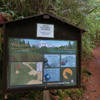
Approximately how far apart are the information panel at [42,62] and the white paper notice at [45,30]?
118 mm

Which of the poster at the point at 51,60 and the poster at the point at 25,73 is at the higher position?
the poster at the point at 51,60

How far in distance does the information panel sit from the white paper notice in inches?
4.6

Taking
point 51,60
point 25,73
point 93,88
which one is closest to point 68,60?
point 51,60

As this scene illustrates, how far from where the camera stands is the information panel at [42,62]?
2.37 metres

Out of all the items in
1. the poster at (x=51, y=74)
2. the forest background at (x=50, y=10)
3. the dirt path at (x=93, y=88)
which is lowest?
the dirt path at (x=93, y=88)

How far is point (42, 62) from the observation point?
8.14 feet

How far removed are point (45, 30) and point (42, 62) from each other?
0.61 metres

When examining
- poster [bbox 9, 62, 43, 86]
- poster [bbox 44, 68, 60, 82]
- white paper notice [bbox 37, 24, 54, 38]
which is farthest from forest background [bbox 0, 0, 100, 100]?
white paper notice [bbox 37, 24, 54, 38]

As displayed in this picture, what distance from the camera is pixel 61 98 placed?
3.82 m

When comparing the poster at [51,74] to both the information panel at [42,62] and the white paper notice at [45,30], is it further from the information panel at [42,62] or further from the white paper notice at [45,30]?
the white paper notice at [45,30]

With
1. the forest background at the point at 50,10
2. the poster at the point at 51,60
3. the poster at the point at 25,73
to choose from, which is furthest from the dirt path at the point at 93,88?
the poster at the point at 25,73

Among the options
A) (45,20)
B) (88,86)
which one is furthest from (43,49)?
(88,86)

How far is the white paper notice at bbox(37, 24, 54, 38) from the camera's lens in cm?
250

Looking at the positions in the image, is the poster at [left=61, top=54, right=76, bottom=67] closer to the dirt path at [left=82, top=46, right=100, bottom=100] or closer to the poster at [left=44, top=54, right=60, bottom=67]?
the poster at [left=44, top=54, right=60, bottom=67]
